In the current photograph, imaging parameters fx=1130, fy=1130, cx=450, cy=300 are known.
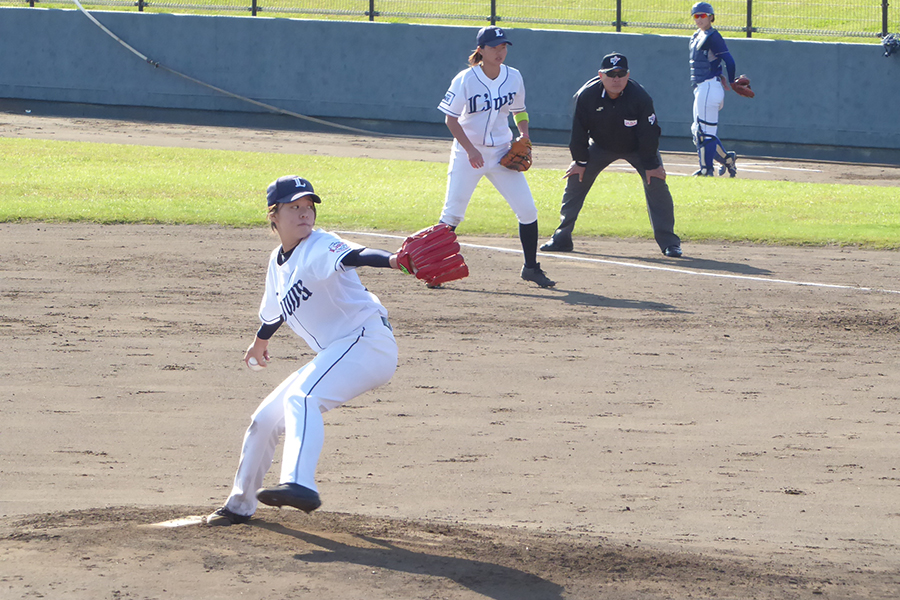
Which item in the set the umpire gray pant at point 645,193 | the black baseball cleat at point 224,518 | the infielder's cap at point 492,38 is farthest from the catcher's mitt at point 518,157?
the black baseball cleat at point 224,518

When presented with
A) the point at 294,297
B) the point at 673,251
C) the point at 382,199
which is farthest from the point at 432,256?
the point at 382,199

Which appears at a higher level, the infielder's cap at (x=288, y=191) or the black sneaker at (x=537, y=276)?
the infielder's cap at (x=288, y=191)

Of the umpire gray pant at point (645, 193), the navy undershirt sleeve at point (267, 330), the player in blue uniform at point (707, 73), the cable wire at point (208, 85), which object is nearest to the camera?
the navy undershirt sleeve at point (267, 330)

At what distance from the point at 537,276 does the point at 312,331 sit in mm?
5479

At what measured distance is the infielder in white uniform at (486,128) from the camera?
32.9 ft

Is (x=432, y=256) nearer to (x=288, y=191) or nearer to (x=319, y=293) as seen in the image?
(x=319, y=293)

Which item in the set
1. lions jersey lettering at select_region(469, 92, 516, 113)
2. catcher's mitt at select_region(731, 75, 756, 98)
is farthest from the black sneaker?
catcher's mitt at select_region(731, 75, 756, 98)

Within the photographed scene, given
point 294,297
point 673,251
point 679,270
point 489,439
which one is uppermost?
point 294,297

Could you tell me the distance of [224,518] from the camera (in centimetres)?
502

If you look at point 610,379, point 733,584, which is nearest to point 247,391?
point 610,379

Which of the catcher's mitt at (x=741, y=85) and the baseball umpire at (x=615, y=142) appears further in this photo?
the catcher's mitt at (x=741, y=85)

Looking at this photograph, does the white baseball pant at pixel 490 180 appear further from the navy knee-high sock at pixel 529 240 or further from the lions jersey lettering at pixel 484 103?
the lions jersey lettering at pixel 484 103

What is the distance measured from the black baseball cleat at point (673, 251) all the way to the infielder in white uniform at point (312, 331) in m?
7.15

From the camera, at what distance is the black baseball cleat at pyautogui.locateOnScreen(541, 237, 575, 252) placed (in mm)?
12188
